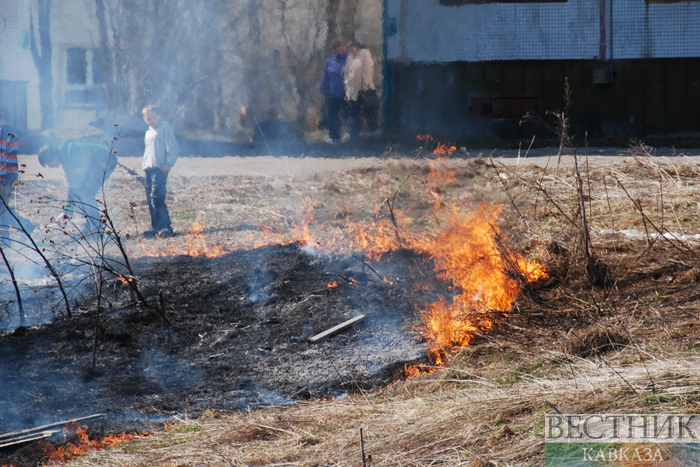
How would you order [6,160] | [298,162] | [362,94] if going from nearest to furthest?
[6,160] < [298,162] < [362,94]

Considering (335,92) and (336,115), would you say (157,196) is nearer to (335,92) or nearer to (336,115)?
(336,115)

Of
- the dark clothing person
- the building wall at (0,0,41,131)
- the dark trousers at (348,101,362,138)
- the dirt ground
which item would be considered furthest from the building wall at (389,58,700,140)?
the building wall at (0,0,41,131)

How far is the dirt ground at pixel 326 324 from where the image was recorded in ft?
15.3

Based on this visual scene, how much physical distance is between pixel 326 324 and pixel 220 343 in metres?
1.02

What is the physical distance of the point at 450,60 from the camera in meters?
14.0

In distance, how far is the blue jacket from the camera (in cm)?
1441

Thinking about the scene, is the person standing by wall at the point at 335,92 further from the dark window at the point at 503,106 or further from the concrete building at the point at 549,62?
the dark window at the point at 503,106

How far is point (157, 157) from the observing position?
8.98 metres

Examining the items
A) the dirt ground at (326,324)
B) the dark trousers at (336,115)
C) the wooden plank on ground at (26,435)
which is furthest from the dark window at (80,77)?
the wooden plank on ground at (26,435)

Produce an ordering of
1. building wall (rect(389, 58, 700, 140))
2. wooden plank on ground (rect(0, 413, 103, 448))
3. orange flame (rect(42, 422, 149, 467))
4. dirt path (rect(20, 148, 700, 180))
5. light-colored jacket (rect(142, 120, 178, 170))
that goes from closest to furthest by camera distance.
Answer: orange flame (rect(42, 422, 149, 467))
wooden plank on ground (rect(0, 413, 103, 448))
light-colored jacket (rect(142, 120, 178, 170))
dirt path (rect(20, 148, 700, 180))
building wall (rect(389, 58, 700, 140))

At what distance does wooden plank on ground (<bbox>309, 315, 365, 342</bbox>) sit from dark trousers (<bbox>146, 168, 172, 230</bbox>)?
4.35 metres

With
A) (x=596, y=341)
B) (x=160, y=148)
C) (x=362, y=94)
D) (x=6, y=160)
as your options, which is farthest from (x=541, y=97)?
(x=6, y=160)

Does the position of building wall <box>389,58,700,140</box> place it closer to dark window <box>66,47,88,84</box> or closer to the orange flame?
dark window <box>66,47,88,84</box>

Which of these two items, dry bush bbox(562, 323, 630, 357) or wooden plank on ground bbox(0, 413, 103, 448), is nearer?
wooden plank on ground bbox(0, 413, 103, 448)
